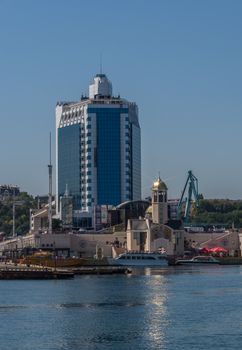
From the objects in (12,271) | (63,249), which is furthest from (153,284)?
(63,249)

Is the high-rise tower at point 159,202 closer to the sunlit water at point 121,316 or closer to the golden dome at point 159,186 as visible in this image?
the golden dome at point 159,186

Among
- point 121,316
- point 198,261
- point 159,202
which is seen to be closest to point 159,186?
point 159,202

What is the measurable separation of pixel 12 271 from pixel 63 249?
58.2 m

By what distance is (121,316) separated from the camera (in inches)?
2837

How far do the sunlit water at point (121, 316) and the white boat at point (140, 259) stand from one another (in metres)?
61.3

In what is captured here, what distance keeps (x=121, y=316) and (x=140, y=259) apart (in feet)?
334

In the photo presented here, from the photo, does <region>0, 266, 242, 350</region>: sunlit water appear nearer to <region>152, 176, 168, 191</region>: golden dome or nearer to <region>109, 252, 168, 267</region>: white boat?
<region>109, 252, 168, 267</region>: white boat

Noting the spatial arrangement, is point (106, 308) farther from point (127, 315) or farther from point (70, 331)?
point (70, 331)

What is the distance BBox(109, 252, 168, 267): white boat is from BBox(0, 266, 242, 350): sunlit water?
201 ft

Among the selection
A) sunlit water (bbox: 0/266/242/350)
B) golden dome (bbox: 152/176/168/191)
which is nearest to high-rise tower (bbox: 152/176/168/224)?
golden dome (bbox: 152/176/168/191)

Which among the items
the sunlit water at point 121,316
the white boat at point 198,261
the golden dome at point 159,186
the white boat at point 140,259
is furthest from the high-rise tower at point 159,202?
the sunlit water at point 121,316

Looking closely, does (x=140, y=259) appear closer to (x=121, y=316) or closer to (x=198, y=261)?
(x=198, y=261)

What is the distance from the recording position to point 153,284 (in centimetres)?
11106

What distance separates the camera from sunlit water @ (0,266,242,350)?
59250mm
